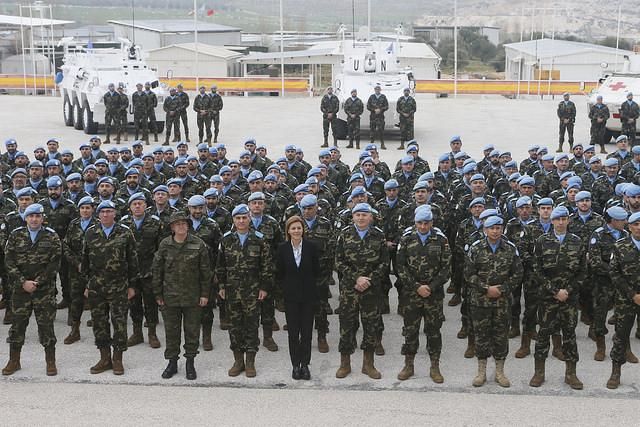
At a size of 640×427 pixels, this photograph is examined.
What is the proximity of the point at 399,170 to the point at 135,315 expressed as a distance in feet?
15.4

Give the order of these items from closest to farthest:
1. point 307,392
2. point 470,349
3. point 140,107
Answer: point 307,392
point 470,349
point 140,107

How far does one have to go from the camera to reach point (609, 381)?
734 cm

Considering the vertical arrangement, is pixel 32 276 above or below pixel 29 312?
above

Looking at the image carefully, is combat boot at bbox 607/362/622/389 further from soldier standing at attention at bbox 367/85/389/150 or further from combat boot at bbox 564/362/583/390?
soldier standing at attention at bbox 367/85/389/150

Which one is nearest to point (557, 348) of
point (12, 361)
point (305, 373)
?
point (305, 373)

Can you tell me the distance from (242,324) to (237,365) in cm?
35

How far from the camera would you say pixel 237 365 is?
25.2 feet

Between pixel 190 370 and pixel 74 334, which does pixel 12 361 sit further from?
pixel 190 370

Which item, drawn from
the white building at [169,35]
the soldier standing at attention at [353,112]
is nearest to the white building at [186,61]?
the white building at [169,35]

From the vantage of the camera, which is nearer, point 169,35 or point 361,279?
point 361,279

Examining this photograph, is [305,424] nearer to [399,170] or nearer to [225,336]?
[225,336]

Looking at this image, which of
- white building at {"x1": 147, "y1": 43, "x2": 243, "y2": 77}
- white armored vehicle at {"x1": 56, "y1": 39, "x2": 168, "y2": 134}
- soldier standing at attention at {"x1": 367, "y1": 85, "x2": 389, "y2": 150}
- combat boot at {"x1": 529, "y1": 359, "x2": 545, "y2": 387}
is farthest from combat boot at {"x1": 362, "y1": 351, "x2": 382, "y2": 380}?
white building at {"x1": 147, "y1": 43, "x2": 243, "y2": 77}

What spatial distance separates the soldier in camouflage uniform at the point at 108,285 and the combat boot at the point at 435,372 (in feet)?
8.68

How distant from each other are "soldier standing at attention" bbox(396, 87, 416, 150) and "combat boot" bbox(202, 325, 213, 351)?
12566 millimetres
